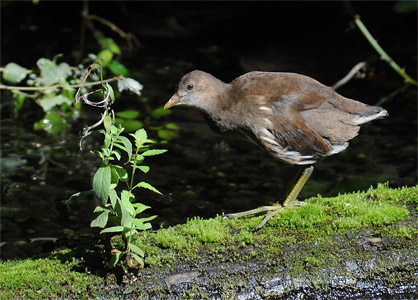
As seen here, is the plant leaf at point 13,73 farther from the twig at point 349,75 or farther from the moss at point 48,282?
the twig at point 349,75

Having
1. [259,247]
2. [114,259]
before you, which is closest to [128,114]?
[259,247]

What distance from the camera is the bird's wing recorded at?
12.6 feet

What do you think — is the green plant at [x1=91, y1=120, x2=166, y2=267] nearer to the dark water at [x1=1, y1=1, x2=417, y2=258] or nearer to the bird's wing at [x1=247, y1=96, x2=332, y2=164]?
the bird's wing at [x1=247, y1=96, x2=332, y2=164]

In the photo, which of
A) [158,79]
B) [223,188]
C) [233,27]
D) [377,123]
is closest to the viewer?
[223,188]

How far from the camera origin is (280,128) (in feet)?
12.6

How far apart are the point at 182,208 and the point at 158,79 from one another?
3.29m

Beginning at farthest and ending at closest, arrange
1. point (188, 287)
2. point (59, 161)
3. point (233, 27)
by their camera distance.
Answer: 1. point (233, 27)
2. point (59, 161)
3. point (188, 287)

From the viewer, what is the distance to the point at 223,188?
5254 millimetres

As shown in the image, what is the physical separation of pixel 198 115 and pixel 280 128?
10.1 feet

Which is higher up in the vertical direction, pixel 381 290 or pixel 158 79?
pixel 381 290

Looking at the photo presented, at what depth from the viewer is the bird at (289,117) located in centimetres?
385

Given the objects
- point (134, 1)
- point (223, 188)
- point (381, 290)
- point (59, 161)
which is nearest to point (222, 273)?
point (381, 290)

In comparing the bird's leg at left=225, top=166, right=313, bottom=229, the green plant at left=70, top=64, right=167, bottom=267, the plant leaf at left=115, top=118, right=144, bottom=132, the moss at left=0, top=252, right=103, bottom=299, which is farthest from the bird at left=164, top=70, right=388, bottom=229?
the plant leaf at left=115, top=118, right=144, bottom=132

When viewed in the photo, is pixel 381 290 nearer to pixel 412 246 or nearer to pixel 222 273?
pixel 412 246
